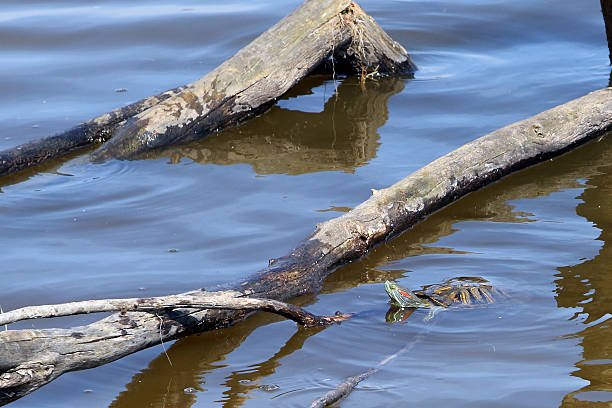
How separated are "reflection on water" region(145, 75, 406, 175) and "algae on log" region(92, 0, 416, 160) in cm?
16

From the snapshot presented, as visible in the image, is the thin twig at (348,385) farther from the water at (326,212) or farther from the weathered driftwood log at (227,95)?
the weathered driftwood log at (227,95)

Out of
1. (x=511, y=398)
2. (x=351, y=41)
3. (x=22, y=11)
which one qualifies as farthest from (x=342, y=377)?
(x=22, y=11)

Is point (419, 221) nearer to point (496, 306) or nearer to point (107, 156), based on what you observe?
point (496, 306)

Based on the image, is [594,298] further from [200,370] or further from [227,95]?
[227,95]

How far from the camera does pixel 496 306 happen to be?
13.8 ft

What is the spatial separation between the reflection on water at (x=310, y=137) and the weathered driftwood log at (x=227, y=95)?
0.17 metres

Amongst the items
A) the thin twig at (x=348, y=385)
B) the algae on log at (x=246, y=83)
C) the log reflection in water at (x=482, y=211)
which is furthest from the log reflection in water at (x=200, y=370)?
the algae on log at (x=246, y=83)

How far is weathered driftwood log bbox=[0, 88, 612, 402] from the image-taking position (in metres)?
3.20

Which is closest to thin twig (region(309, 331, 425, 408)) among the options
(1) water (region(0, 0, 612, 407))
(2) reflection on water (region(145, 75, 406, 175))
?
(1) water (region(0, 0, 612, 407))

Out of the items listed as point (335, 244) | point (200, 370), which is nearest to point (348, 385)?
point (200, 370)

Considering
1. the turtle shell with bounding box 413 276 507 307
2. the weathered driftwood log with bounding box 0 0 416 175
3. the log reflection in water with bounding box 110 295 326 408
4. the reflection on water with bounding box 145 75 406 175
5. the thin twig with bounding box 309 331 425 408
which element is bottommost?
the thin twig with bounding box 309 331 425 408

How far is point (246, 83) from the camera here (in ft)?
21.7

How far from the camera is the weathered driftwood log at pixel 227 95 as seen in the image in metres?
6.43

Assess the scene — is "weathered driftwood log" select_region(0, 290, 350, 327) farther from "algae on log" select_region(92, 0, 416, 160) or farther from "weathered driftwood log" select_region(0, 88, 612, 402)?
"algae on log" select_region(92, 0, 416, 160)
